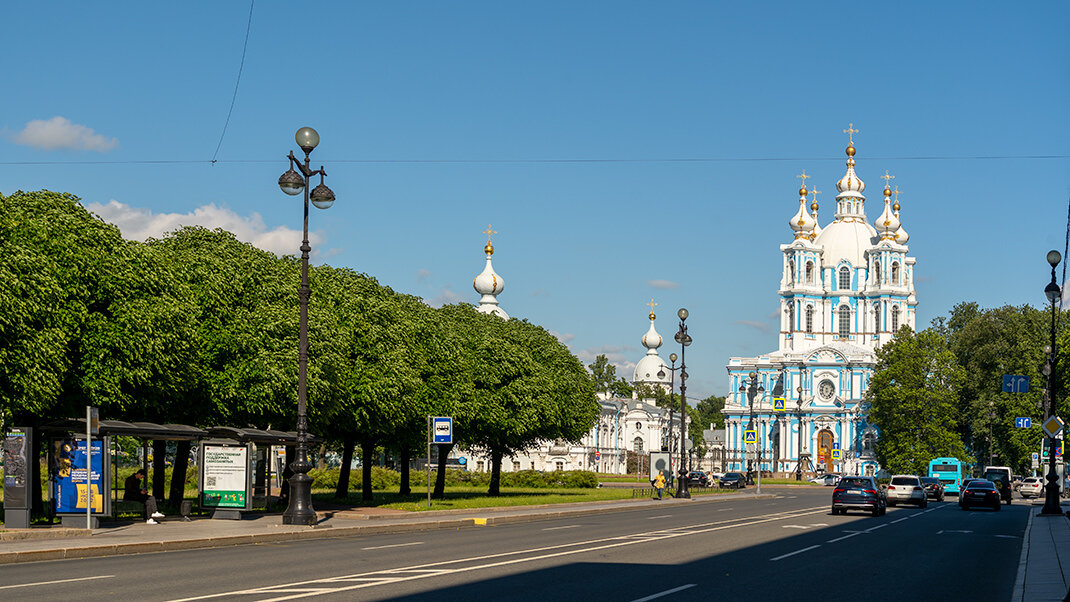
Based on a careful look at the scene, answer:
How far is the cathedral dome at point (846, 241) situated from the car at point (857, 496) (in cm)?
10690

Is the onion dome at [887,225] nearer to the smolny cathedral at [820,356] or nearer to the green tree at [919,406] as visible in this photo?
the smolny cathedral at [820,356]

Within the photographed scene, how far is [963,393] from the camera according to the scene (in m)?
111

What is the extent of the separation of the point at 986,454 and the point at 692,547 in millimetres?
92698

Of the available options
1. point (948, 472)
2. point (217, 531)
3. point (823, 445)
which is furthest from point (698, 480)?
point (217, 531)

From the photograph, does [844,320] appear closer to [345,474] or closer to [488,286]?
[488,286]

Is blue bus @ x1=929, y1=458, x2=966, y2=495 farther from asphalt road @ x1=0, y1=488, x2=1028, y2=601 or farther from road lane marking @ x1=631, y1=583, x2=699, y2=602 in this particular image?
road lane marking @ x1=631, y1=583, x2=699, y2=602

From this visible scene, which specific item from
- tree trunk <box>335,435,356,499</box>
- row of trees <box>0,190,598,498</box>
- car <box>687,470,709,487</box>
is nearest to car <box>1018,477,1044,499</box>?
car <box>687,470,709,487</box>

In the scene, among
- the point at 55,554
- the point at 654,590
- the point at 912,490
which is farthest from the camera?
the point at 912,490

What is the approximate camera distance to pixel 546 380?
55.6 meters

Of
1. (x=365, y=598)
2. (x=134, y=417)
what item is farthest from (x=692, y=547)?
(x=134, y=417)

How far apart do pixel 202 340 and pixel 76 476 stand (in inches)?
359

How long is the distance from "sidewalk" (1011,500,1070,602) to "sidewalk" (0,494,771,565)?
559 inches

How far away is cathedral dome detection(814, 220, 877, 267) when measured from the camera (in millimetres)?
146125

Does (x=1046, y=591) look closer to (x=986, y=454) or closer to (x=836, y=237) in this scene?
(x=986, y=454)
